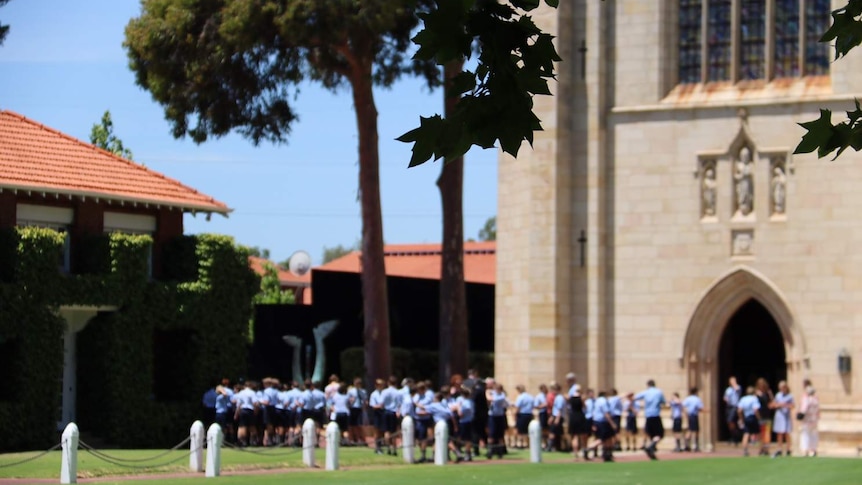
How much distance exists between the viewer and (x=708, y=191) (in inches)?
1396

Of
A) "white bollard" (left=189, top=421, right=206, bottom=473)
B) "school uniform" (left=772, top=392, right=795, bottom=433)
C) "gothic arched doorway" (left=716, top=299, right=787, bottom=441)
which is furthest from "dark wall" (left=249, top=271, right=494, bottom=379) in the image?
"white bollard" (left=189, top=421, right=206, bottom=473)

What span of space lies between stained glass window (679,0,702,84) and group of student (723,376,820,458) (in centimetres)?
705

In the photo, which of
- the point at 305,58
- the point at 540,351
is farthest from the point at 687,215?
the point at 305,58

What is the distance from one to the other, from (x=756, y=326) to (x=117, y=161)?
51.1 feet

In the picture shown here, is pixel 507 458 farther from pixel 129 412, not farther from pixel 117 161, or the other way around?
pixel 117 161

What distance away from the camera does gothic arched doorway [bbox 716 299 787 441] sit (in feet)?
122

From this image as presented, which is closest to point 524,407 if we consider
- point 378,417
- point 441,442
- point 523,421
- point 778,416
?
point 523,421

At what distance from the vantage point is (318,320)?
146 feet

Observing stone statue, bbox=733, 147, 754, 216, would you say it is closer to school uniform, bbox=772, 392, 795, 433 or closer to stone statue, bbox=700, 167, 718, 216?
stone statue, bbox=700, 167, 718, 216

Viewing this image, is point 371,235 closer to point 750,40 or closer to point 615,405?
point 615,405

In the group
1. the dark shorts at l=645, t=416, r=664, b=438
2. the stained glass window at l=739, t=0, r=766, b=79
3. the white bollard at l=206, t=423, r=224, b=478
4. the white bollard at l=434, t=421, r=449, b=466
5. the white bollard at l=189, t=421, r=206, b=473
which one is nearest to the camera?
the white bollard at l=206, t=423, r=224, b=478

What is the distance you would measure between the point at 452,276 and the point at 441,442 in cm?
1061

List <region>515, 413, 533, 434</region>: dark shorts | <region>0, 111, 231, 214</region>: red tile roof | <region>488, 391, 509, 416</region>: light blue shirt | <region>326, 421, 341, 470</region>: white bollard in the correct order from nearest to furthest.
Answer: 1. <region>326, 421, 341, 470</region>: white bollard
2. <region>488, 391, 509, 416</region>: light blue shirt
3. <region>515, 413, 533, 434</region>: dark shorts
4. <region>0, 111, 231, 214</region>: red tile roof

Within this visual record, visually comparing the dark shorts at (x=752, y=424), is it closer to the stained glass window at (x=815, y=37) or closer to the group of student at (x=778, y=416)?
the group of student at (x=778, y=416)
